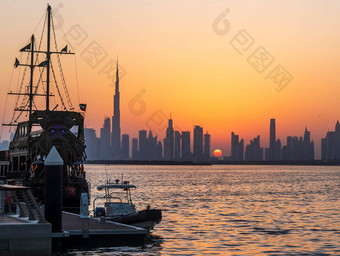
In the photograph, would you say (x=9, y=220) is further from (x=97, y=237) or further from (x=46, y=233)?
(x=97, y=237)

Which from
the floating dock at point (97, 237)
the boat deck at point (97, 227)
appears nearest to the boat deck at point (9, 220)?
the floating dock at point (97, 237)

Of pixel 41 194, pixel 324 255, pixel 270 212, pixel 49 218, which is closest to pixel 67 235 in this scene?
pixel 49 218

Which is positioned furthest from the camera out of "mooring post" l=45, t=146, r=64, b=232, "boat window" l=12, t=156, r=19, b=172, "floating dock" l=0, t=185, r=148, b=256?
"boat window" l=12, t=156, r=19, b=172

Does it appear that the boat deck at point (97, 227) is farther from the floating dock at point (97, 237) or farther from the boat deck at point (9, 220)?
the boat deck at point (9, 220)

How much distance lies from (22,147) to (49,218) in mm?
22940

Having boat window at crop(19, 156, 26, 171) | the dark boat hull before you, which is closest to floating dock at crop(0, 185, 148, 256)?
the dark boat hull

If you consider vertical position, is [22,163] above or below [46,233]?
above

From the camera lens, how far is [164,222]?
161 feet

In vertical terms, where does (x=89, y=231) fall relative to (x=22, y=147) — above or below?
below

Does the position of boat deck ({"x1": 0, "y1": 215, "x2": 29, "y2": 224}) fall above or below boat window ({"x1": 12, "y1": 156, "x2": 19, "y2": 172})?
below

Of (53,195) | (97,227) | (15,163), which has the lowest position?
(97,227)

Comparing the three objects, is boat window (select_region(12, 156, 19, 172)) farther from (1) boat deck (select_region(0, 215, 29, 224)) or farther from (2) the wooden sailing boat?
(1) boat deck (select_region(0, 215, 29, 224))

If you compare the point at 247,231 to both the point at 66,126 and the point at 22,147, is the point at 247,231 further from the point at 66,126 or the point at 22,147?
the point at 22,147

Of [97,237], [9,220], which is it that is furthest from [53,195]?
[97,237]
